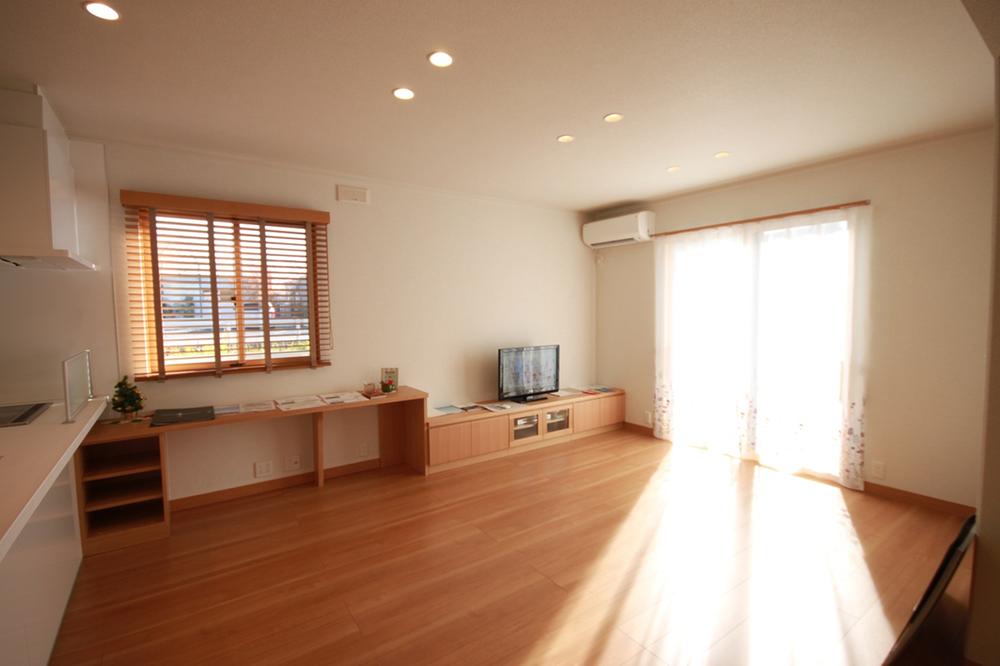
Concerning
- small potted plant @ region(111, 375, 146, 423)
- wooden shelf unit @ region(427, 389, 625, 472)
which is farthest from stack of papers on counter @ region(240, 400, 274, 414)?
wooden shelf unit @ region(427, 389, 625, 472)

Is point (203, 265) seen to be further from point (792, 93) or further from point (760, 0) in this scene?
point (792, 93)

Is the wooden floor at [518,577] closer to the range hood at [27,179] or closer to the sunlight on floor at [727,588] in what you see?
the sunlight on floor at [727,588]

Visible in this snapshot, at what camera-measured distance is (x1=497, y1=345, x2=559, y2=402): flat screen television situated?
4.70m

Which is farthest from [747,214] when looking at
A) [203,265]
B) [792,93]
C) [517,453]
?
[203,265]

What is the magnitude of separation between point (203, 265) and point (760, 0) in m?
3.63

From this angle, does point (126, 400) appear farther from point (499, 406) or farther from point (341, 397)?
point (499, 406)

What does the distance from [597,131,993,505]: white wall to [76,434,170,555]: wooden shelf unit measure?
5.13 meters

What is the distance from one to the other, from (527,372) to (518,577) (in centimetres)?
257

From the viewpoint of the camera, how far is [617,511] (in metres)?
3.27

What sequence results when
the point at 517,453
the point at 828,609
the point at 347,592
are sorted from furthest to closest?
the point at 517,453, the point at 347,592, the point at 828,609

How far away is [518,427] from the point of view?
455 centimetres

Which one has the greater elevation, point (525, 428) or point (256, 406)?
point (256, 406)

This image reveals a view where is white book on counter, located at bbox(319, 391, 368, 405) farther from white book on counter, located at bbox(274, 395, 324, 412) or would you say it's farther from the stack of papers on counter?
the stack of papers on counter

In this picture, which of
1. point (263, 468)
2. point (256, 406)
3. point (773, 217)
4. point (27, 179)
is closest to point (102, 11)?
point (27, 179)
